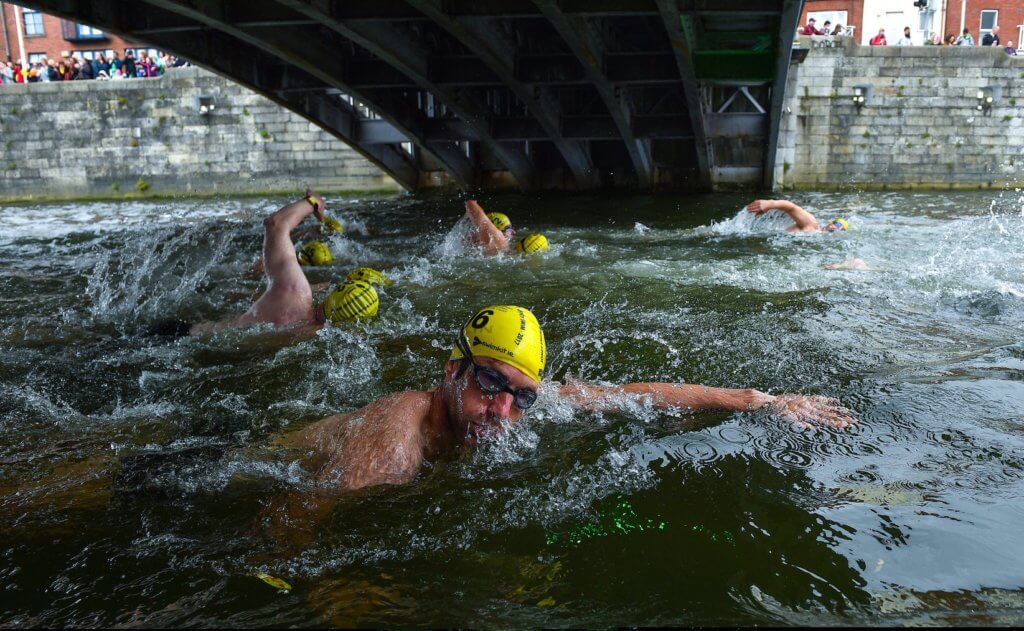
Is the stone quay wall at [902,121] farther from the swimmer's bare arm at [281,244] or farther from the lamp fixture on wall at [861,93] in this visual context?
the swimmer's bare arm at [281,244]

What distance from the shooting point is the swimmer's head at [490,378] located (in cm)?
387

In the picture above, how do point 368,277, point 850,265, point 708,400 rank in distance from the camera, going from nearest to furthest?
point 708,400, point 368,277, point 850,265

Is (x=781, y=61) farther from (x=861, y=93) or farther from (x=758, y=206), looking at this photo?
(x=861, y=93)

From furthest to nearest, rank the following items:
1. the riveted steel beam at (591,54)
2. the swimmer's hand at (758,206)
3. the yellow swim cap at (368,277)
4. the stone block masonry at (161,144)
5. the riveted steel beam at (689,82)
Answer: the stone block masonry at (161,144)
the riveted steel beam at (591,54)
the riveted steel beam at (689,82)
the swimmer's hand at (758,206)
the yellow swim cap at (368,277)

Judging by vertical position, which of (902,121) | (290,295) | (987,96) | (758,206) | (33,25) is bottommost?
(290,295)

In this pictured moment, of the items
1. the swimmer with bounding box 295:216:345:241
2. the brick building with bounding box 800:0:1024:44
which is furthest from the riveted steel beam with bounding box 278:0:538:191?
the brick building with bounding box 800:0:1024:44

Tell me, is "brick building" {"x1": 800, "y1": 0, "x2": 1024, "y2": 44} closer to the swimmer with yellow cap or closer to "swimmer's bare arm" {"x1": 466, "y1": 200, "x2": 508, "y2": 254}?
"swimmer's bare arm" {"x1": 466, "y1": 200, "x2": 508, "y2": 254}

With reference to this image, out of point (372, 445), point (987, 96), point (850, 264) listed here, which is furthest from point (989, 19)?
point (372, 445)

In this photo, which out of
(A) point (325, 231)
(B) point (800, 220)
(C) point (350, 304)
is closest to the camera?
(C) point (350, 304)

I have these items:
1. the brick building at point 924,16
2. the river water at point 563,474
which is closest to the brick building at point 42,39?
the brick building at point 924,16

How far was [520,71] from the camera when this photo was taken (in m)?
14.9

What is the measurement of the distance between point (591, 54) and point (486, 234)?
399 cm

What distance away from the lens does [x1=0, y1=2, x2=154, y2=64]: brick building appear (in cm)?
3819

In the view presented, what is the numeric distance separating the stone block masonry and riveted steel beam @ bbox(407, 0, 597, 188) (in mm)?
7647
